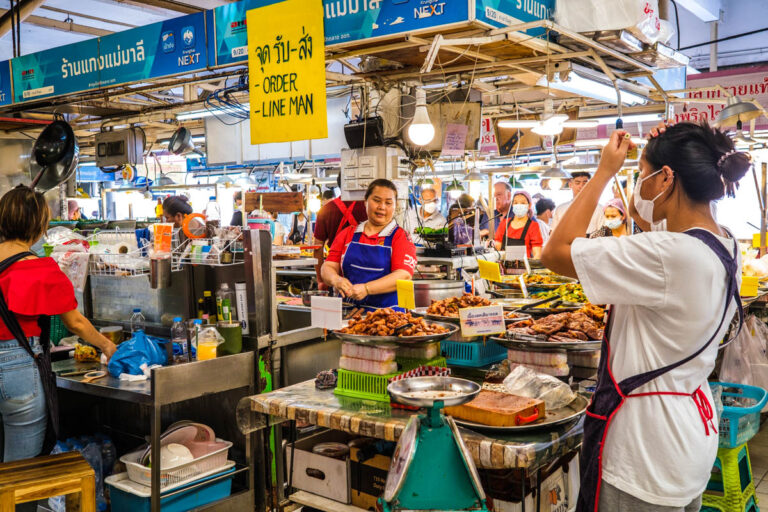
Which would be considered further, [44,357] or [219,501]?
[219,501]

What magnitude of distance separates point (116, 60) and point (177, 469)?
3656 millimetres

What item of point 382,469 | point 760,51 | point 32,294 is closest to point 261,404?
point 382,469

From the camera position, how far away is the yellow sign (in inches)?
136

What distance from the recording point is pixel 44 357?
325cm

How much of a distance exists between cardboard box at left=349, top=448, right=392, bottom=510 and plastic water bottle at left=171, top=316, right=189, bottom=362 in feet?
4.05

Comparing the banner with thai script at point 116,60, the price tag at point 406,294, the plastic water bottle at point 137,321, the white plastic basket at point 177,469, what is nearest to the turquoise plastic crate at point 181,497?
the white plastic basket at point 177,469

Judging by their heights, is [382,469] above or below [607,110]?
below

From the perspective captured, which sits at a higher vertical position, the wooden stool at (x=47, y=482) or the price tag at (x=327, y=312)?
the price tag at (x=327, y=312)

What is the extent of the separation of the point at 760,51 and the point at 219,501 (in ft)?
41.6

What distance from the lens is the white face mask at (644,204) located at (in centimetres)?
192

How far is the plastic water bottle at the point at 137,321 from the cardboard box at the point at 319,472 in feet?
5.83

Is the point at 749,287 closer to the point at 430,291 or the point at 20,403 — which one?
the point at 430,291

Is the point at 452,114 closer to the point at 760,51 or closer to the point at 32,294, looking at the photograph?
the point at 32,294

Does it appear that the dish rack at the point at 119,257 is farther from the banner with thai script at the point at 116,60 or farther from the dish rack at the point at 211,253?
the banner with thai script at the point at 116,60
